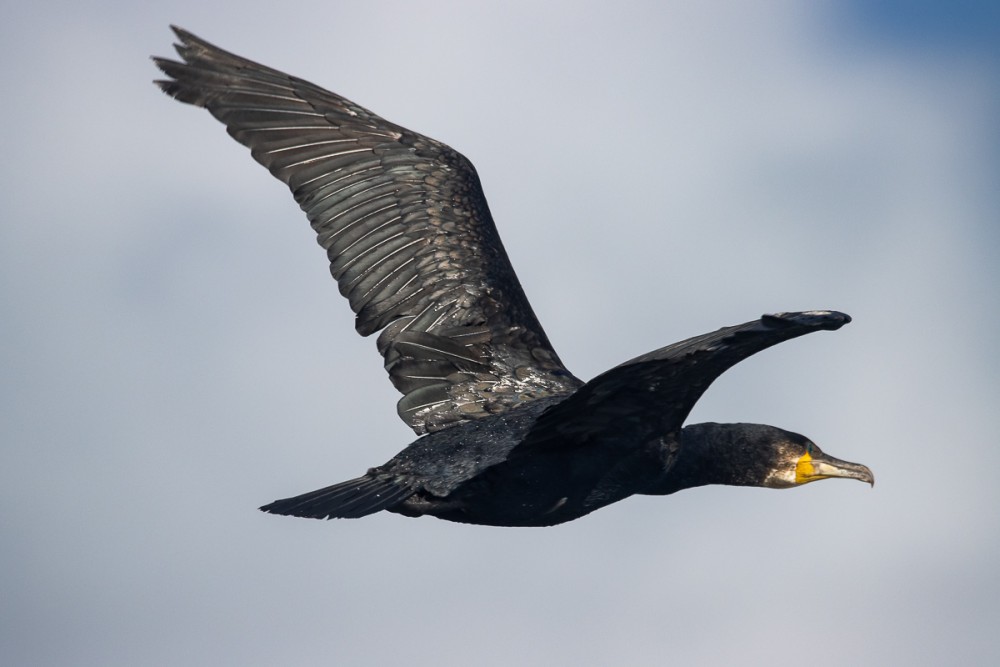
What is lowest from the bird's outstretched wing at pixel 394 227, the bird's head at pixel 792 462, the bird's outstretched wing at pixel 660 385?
the bird's head at pixel 792 462

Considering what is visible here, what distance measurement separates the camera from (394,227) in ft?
46.8

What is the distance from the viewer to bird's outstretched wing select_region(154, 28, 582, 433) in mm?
13617

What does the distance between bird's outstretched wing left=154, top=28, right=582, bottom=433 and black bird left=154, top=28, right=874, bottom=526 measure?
1cm

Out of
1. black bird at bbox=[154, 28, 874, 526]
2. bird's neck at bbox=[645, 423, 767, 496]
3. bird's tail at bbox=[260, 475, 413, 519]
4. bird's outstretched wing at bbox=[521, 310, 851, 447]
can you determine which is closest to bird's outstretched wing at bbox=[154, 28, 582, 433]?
black bird at bbox=[154, 28, 874, 526]

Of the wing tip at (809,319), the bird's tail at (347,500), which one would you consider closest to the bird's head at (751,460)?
the bird's tail at (347,500)

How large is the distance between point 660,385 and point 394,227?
4.39 metres

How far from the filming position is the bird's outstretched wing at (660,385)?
9102 millimetres

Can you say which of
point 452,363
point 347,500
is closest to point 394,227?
point 452,363

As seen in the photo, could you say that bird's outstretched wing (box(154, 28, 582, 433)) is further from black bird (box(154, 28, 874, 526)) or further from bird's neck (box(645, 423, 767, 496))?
bird's neck (box(645, 423, 767, 496))

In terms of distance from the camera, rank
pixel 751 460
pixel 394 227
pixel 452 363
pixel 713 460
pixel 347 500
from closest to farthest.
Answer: pixel 347 500 < pixel 713 460 < pixel 751 460 < pixel 452 363 < pixel 394 227

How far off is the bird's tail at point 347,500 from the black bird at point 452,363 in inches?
0.7

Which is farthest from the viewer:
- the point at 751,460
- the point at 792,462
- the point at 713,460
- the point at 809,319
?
the point at 792,462

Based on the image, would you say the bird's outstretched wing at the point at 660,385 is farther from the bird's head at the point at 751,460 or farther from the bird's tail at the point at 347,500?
the bird's tail at the point at 347,500

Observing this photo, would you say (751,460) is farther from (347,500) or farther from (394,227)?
(394,227)
